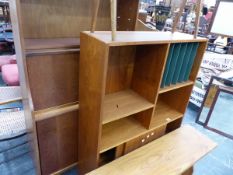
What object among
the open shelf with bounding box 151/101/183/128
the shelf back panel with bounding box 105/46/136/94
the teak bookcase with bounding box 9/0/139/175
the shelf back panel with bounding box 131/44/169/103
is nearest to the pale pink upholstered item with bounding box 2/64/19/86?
the teak bookcase with bounding box 9/0/139/175

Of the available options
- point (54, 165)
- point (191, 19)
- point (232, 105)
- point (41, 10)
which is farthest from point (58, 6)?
point (191, 19)

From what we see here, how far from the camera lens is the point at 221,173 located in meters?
1.86

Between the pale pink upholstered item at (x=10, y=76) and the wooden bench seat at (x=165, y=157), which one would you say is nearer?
the wooden bench seat at (x=165, y=157)

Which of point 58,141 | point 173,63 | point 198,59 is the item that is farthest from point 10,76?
point 198,59

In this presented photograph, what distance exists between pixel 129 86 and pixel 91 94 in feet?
1.44

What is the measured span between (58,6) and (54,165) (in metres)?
1.23

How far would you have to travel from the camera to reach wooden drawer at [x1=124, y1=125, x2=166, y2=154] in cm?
144

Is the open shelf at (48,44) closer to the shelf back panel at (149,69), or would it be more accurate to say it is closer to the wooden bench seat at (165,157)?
the shelf back panel at (149,69)

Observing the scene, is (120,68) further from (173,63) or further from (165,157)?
(165,157)

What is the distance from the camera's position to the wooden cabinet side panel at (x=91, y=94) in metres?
1.00

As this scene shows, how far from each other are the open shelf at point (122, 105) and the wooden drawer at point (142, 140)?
0.30 meters

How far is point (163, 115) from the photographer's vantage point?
162 cm

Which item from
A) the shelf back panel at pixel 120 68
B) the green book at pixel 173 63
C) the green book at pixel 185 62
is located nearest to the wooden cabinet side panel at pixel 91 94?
the shelf back panel at pixel 120 68

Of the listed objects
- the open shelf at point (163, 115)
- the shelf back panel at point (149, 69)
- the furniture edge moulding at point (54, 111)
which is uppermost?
the shelf back panel at point (149, 69)
